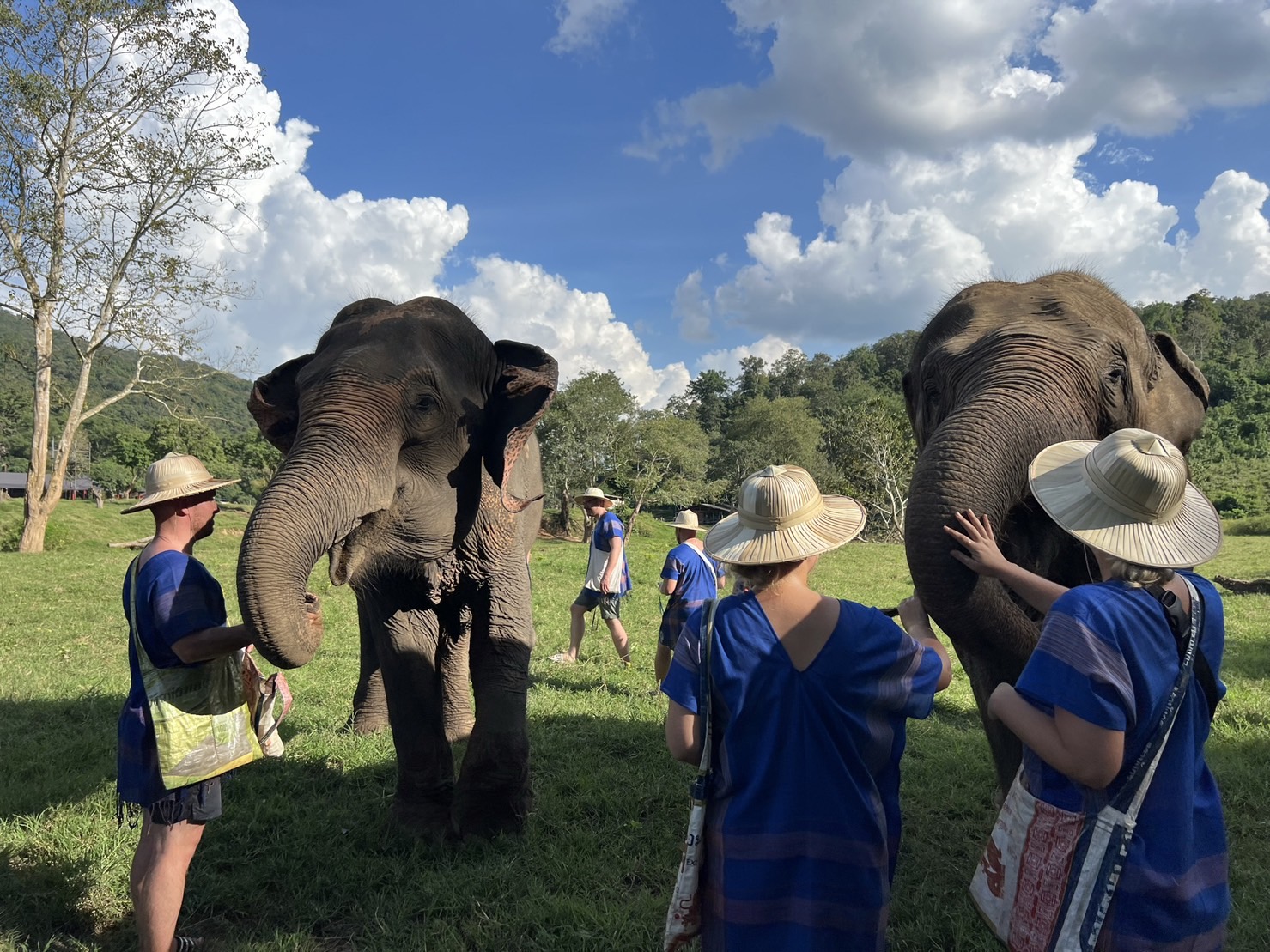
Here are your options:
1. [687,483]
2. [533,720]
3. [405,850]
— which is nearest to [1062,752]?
[405,850]

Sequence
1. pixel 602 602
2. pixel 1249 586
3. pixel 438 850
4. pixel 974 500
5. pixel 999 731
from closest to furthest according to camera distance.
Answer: pixel 974 500 → pixel 999 731 → pixel 438 850 → pixel 602 602 → pixel 1249 586

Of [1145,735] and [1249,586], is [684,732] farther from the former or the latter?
[1249,586]

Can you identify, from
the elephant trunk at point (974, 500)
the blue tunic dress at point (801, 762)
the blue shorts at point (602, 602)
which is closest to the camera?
the blue tunic dress at point (801, 762)

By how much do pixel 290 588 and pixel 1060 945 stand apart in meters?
2.56

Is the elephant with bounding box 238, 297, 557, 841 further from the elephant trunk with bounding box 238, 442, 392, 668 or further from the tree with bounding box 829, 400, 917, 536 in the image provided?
the tree with bounding box 829, 400, 917, 536

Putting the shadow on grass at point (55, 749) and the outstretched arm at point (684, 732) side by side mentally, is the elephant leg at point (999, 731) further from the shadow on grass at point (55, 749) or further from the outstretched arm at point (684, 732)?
the shadow on grass at point (55, 749)

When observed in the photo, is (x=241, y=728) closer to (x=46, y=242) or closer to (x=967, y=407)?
(x=967, y=407)

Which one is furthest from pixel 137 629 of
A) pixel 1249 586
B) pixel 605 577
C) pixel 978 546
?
pixel 1249 586

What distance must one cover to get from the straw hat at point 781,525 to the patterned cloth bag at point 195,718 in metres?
2.10

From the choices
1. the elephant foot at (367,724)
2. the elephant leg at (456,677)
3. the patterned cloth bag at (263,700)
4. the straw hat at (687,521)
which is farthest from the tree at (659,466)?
the patterned cloth bag at (263,700)

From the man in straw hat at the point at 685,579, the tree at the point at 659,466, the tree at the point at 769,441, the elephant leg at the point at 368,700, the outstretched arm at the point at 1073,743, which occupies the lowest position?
the elephant leg at the point at 368,700

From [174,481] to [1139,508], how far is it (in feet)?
10.2

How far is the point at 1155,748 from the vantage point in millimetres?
1840

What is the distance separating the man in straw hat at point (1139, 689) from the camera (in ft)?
5.84
